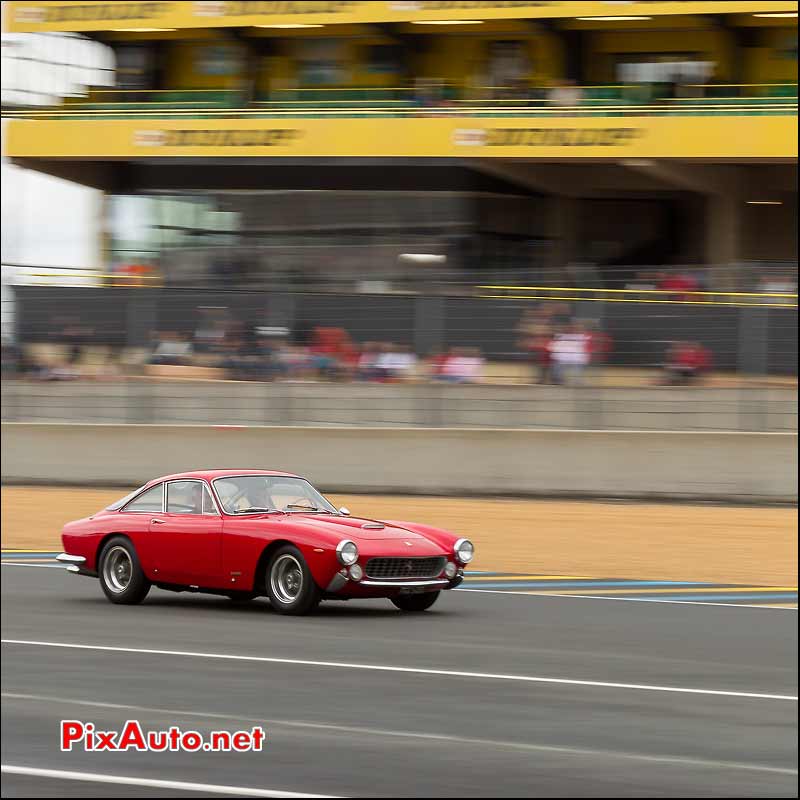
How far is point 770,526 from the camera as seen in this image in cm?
315

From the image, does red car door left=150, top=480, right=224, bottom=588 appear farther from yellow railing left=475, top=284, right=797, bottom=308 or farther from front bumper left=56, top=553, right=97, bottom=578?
yellow railing left=475, top=284, right=797, bottom=308

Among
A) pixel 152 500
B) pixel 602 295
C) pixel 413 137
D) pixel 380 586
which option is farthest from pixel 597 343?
pixel 413 137

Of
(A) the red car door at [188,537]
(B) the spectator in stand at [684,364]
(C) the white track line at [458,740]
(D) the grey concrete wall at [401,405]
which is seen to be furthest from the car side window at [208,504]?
(C) the white track line at [458,740]

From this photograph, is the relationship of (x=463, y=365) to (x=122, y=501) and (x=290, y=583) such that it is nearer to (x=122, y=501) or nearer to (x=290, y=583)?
(x=290, y=583)

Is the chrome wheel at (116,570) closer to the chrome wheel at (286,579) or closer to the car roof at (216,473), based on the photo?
the car roof at (216,473)

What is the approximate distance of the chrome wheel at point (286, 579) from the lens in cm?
251

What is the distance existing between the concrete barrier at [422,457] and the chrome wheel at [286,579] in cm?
21

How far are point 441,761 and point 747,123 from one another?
23438 millimetres

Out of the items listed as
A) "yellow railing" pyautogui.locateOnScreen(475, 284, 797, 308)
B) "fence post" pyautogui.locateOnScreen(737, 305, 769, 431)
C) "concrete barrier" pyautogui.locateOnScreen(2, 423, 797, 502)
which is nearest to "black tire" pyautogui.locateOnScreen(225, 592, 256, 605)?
"concrete barrier" pyautogui.locateOnScreen(2, 423, 797, 502)

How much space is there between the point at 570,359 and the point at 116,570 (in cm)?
105

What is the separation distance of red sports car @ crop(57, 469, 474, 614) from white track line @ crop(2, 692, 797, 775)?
7.11 feet

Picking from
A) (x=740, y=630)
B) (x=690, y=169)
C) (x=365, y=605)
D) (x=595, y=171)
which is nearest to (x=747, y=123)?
(x=690, y=169)

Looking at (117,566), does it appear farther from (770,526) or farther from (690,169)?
(690,169)

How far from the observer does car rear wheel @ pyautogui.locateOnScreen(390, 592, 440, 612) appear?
282cm
